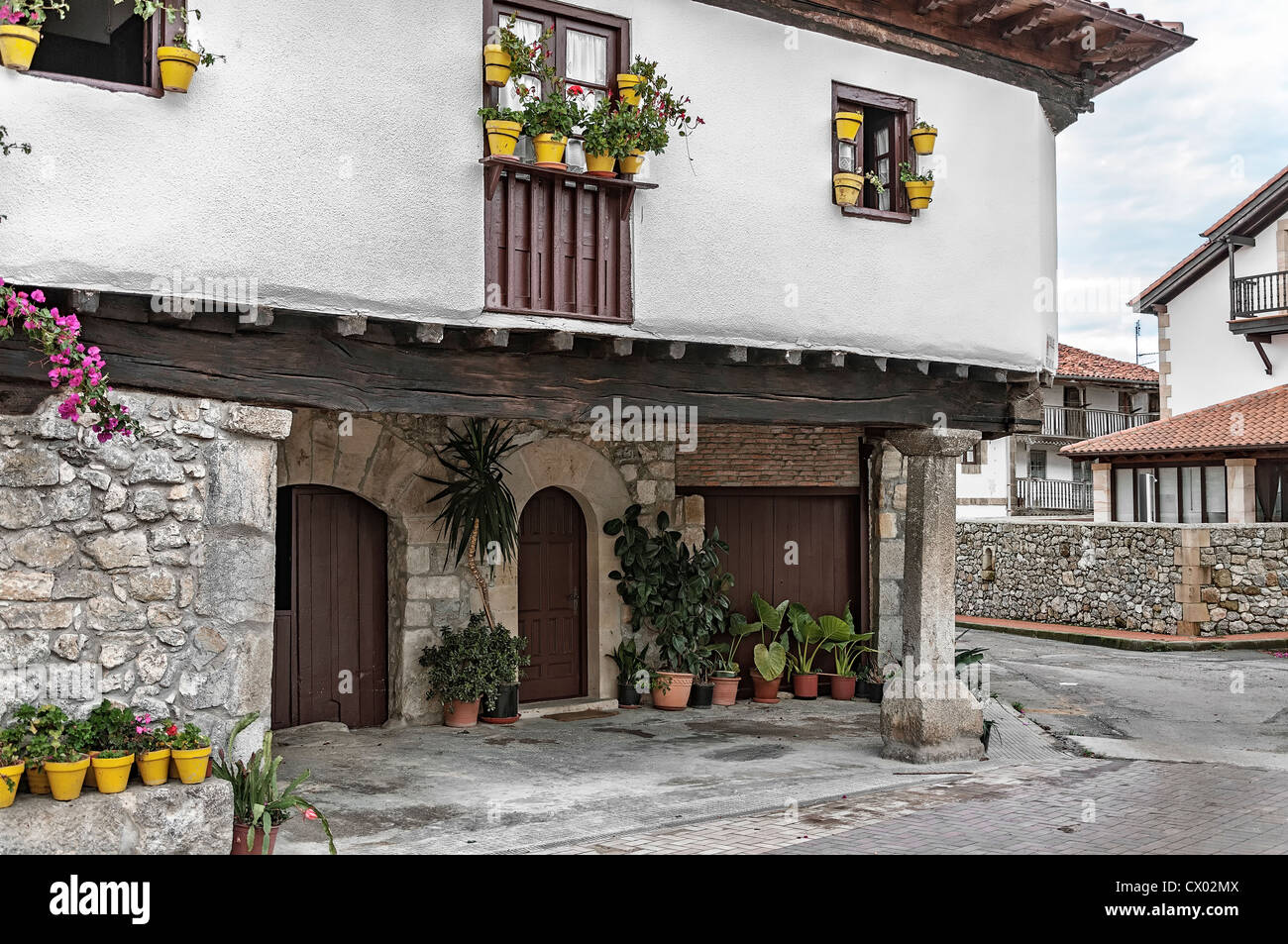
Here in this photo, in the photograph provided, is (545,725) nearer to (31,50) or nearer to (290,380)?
(290,380)

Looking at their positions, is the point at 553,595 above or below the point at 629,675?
above

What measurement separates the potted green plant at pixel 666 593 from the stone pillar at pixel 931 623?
248cm

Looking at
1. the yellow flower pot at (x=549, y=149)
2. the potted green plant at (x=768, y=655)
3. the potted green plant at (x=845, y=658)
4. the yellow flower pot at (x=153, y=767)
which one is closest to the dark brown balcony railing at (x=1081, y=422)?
the potted green plant at (x=845, y=658)

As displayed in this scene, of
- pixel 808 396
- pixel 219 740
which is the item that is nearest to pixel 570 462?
pixel 808 396

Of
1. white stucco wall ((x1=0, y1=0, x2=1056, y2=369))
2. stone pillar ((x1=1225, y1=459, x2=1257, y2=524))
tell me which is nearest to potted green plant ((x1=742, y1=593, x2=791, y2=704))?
white stucco wall ((x1=0, y1=0, x2=1056, y2=369))

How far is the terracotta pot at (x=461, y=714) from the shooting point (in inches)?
380

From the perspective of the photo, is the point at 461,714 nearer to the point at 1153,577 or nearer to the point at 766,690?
the point at 766,690

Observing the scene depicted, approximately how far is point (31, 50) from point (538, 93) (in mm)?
2756

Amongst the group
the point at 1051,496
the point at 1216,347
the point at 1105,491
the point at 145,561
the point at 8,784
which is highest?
the point at 1216,347

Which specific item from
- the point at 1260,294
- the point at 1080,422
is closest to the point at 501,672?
the point at 1260,294

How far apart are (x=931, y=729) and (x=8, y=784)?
5.98 meters

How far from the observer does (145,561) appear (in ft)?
19.0

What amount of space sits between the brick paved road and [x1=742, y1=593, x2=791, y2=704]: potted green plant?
10.3 ft

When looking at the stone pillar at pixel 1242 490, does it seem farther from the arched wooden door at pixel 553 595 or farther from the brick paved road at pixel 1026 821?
the arched wooden door at pixel 553 595
